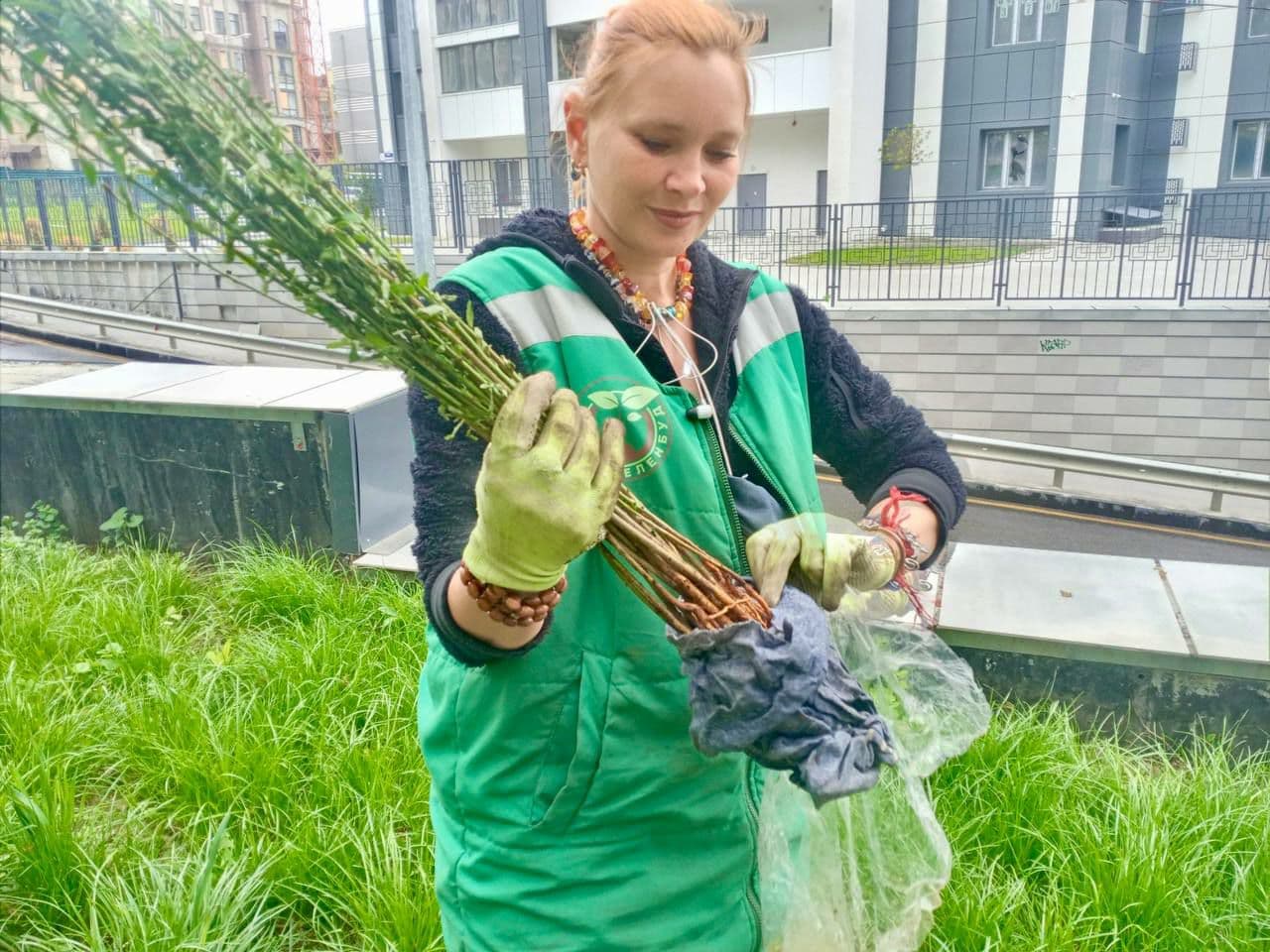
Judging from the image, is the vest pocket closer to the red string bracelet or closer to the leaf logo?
the leaf logo

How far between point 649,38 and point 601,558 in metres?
0.62

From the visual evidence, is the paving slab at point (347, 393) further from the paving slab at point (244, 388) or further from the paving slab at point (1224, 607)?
the paving slab at point (1224, 607)

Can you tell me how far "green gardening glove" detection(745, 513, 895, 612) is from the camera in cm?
119

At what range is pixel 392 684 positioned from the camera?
9.46ft

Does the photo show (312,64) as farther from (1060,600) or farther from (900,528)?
(1060,600)

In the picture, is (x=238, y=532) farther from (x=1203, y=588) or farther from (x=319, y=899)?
(x=1203, y=588)

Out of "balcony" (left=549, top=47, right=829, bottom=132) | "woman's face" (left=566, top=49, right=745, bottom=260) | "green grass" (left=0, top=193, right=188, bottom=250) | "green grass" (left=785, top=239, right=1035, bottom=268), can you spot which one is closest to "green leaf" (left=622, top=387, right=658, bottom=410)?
"woman's face" (left=566, top=49, right=745, bottom=260)

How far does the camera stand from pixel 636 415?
3.78 ft

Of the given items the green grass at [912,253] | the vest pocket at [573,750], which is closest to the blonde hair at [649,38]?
the vest pocket at [573,750]

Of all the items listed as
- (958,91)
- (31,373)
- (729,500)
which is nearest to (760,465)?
(729,500)

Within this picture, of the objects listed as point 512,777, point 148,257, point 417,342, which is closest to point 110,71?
point 417,342

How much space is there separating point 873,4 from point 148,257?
20.1 ft

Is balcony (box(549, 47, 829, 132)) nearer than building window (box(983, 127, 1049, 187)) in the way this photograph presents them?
No

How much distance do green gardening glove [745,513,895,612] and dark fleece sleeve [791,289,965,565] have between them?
0.48 feet
